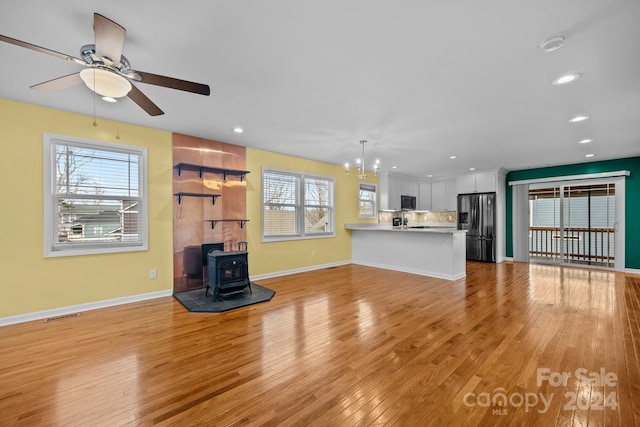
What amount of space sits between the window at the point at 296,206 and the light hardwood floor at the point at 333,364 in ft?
6.81

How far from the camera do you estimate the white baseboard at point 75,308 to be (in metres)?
3.15

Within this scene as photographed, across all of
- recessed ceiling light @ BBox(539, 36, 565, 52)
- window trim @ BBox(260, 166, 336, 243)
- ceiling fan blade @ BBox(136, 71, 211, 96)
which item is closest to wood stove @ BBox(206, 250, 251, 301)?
window trim @ BBox(260, 166, 336, 243)

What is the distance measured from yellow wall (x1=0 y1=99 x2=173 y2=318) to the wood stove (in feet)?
3.52

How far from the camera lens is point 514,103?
10.3 ft

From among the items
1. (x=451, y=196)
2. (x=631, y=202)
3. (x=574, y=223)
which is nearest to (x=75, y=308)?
(x=451, y=196)

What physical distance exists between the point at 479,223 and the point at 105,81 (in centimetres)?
834

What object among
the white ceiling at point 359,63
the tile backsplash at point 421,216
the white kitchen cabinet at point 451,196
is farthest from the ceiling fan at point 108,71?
the white kitchen cabinet at point 451,196

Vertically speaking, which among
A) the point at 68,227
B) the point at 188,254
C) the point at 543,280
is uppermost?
the point at 68,227

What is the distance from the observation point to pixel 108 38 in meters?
1.66

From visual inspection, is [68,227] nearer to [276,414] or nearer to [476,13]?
[276,414]

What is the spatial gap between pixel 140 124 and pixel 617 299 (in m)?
7.56

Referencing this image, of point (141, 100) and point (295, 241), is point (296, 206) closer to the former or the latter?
point (295, 241)

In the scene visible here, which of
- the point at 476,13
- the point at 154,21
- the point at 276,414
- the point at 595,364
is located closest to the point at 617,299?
the point at 595,364

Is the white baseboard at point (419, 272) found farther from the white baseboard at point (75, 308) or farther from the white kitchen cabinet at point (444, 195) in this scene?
the white baseboard at point (75, 308)
